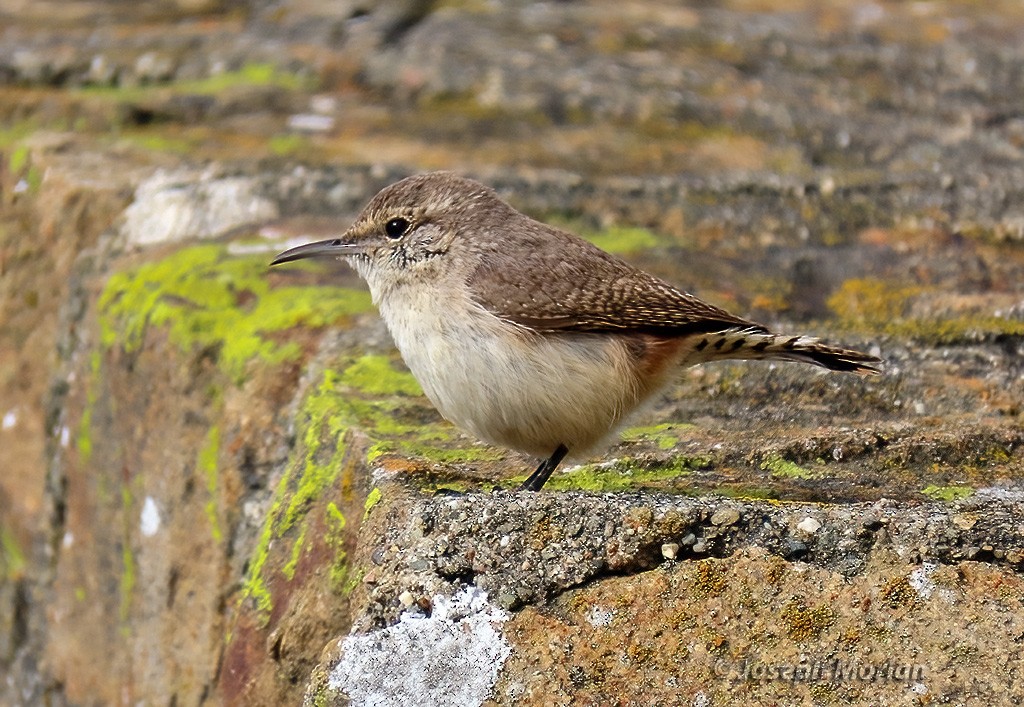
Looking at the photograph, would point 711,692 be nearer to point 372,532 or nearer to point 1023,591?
point 1023,591

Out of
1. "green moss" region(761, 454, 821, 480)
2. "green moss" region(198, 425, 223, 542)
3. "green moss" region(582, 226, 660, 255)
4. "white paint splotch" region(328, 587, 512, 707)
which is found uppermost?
"white paint splotch" region(328, 587, 512, 707)

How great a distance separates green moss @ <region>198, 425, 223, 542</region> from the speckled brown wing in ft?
3.41

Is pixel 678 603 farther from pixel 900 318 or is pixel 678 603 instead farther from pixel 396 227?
pixel 900 318

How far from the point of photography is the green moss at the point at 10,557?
18.1 feet

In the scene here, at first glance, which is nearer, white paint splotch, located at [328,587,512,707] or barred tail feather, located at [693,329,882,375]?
white paint splotch, located at [328,587,512,707]

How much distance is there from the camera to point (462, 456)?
3.86 meters

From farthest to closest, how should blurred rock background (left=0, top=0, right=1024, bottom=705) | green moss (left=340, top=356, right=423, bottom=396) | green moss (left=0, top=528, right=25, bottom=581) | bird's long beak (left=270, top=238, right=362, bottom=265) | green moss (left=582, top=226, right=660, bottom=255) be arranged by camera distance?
green moss (left=0, top=528, right=25, bottom=581) < green moss (left=582, top=226, right=660, bottom=255) < bird's long beak (left=270, top=238, right=362, bottom=265) < green moss (left=340, top=356, right=423, bottom=396) < blurred rock background (left=0, top=0, right=1024, bottom=705)

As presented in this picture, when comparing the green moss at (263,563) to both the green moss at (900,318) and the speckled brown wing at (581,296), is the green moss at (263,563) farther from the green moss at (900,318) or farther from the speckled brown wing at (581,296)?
the green moss at (900,318)

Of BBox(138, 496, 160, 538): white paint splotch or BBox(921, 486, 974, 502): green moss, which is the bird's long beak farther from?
BBox(921, 486, 974, 502): green moss

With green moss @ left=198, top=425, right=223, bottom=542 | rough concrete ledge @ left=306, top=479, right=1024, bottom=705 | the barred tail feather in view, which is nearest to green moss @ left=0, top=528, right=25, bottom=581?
green moss @ left=198, top=425, right=223, bottom=542

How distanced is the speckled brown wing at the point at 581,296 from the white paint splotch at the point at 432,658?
1.44 meters

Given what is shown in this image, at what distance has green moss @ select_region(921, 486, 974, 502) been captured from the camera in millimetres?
3170

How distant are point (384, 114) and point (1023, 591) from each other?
469 cm

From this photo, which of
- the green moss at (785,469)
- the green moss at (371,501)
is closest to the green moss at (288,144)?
the green moss at (371,501)
